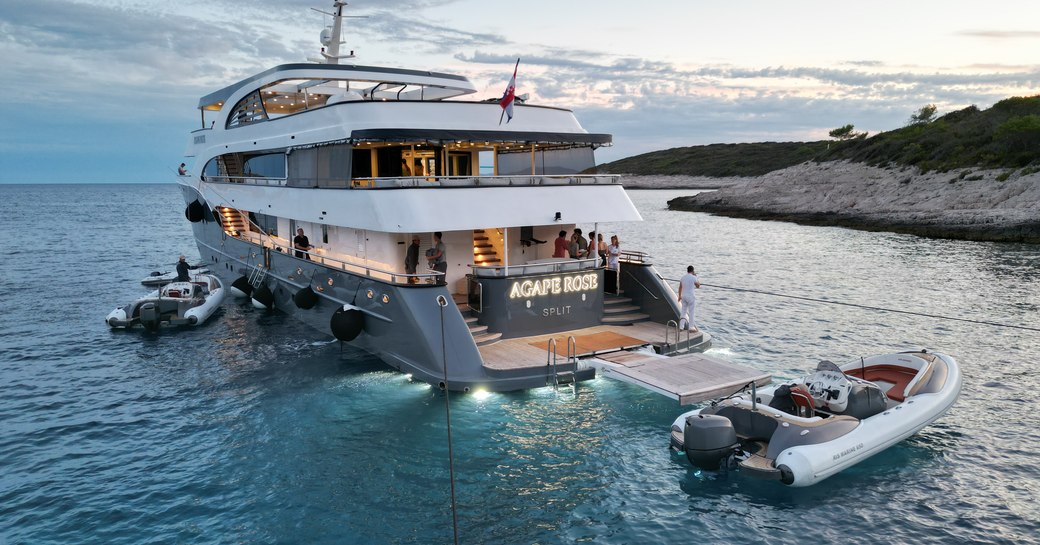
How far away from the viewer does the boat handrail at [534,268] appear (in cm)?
1491

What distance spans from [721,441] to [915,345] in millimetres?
11755

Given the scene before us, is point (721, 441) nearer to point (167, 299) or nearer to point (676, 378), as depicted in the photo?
point (676, 378)

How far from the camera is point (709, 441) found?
1036cm

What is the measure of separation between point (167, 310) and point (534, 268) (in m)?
13.1

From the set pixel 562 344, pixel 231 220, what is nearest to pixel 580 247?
pixel 562 344

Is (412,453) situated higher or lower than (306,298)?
lower

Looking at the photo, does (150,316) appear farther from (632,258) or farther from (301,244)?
(632,258)

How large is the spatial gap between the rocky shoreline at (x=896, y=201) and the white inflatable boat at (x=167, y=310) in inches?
1767

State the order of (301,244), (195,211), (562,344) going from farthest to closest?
(195,211) < (301,244) < (562,344)

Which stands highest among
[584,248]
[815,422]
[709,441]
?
[584,248]

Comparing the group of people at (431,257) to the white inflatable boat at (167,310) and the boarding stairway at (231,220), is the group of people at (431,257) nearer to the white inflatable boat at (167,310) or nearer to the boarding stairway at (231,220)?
the white inflatable boat at (167,310)

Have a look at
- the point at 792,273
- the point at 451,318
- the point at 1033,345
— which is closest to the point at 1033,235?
the point at 792,273

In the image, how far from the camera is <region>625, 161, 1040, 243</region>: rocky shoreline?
43.6m

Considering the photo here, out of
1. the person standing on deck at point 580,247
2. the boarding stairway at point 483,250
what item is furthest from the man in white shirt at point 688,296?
the boarding stairway at point 483,250
